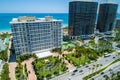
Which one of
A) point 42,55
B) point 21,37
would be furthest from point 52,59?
point 21,37

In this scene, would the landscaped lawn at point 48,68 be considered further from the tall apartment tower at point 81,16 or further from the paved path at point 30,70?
the tall apartment tower at point 81,16

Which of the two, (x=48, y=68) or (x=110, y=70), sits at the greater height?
(x=48, y=68)

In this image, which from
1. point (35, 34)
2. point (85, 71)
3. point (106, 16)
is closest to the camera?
point (85, 71)

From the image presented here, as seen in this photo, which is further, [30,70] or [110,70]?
[30,70]

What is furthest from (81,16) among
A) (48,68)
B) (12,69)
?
(12,69)

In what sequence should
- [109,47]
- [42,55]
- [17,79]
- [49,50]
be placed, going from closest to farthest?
[17,79], [42,55], [49,50], [109,47]

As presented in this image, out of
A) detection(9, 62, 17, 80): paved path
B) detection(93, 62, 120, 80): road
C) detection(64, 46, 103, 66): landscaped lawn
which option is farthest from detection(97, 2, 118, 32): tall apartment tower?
detection(9, 62, 17, 80): paved path

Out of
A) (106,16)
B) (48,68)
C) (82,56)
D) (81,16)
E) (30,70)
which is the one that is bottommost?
(30,70)

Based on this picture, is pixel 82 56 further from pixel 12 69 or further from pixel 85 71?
pixel 12 69

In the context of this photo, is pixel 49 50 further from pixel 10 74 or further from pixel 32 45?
pixel 10 74
